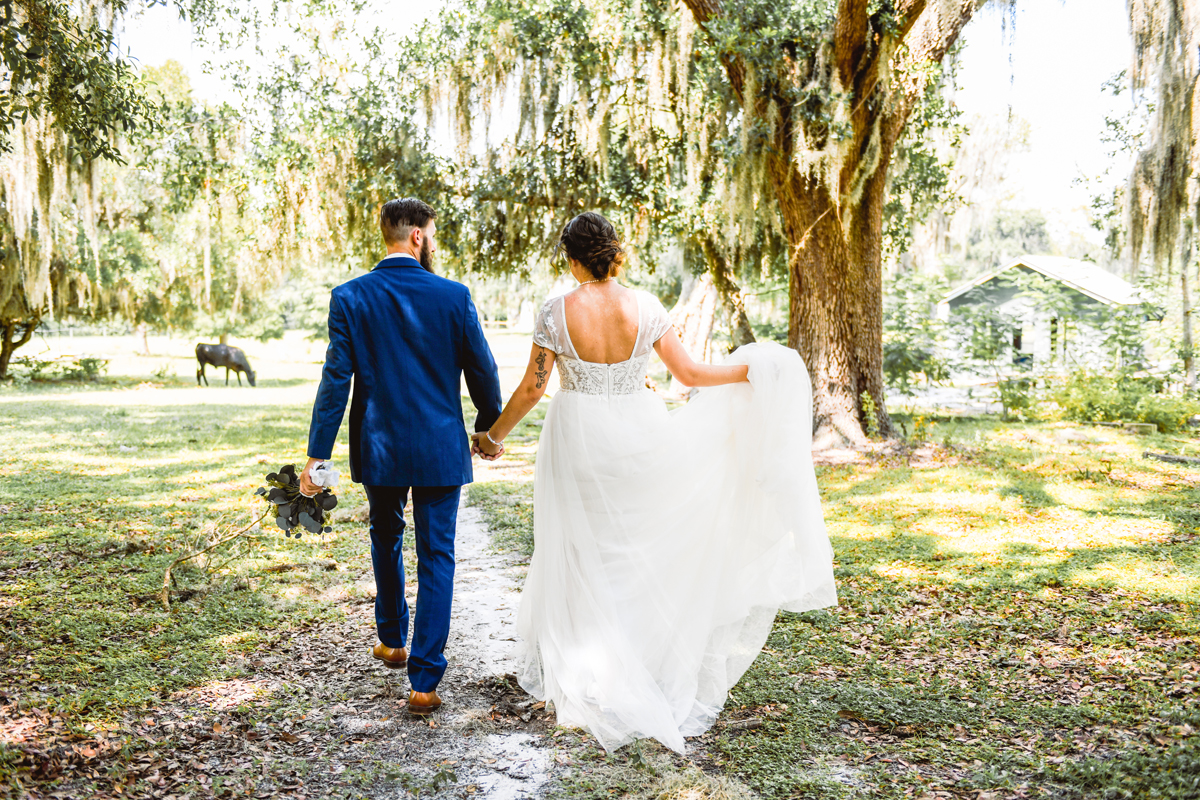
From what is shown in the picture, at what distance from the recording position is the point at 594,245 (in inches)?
123

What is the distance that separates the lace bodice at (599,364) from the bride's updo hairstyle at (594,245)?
0.56ft

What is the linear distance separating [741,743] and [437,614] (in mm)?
1195

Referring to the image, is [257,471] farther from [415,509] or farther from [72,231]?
[72,231]

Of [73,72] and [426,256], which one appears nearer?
[426,256]

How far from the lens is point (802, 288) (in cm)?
855

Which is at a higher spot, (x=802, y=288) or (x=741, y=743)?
(x=802, y=288)

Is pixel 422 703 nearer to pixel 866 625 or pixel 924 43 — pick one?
pixel 866 625

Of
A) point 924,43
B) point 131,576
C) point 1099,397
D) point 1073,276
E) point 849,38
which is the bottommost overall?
point 131,576

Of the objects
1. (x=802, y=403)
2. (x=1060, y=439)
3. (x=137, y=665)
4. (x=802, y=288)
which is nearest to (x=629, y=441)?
(x=802, y=403)

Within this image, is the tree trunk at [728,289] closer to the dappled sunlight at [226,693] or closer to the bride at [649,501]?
the bride at [649,501]

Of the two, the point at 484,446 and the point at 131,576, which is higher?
the point at 484,446

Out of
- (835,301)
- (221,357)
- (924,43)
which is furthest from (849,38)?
(221,357)

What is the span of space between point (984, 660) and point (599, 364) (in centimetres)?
213

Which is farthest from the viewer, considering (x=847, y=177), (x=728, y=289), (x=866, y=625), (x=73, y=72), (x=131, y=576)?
(x=728, y=289)
